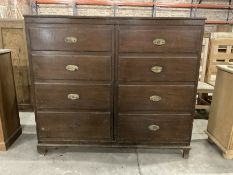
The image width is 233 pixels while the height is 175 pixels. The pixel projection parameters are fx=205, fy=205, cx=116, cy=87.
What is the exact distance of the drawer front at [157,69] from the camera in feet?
5.37

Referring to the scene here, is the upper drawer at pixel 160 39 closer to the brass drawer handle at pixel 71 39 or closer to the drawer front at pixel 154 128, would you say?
the brass drawer handle at pixel 71 39

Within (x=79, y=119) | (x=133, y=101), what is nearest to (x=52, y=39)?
(x=79, y=119)

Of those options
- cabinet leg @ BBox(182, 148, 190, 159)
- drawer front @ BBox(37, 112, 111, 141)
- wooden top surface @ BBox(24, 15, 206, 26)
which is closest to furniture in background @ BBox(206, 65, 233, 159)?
cabinet leg @ BBox(182, 148, 190, 159)

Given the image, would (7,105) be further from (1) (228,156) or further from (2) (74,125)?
(1) (228,156)

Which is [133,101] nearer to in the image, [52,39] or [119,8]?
[52,39]

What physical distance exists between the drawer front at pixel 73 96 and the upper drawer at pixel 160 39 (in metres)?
0.40

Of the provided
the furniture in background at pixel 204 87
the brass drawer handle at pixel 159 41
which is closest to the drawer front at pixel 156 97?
the brass drawer handle at pixel 159 41

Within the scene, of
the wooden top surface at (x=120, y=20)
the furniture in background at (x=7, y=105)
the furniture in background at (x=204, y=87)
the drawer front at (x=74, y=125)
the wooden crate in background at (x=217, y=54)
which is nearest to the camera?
the wooden top surface at (x=120, y=20)

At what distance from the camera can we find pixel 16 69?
2627 mm

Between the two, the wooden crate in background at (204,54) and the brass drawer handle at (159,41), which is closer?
the brass drawer handle at (159,41)

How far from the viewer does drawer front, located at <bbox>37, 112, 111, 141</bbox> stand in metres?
1.78

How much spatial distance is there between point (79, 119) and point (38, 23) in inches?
33.3

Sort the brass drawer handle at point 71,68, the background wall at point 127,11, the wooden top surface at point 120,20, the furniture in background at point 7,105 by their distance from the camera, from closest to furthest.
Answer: the wooden top surface at point 120,20 → the brass drawer handle at point 71,68 → the furniture in background at point 7,105 → the background wall at point 127,11

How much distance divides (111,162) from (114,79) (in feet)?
2.44
